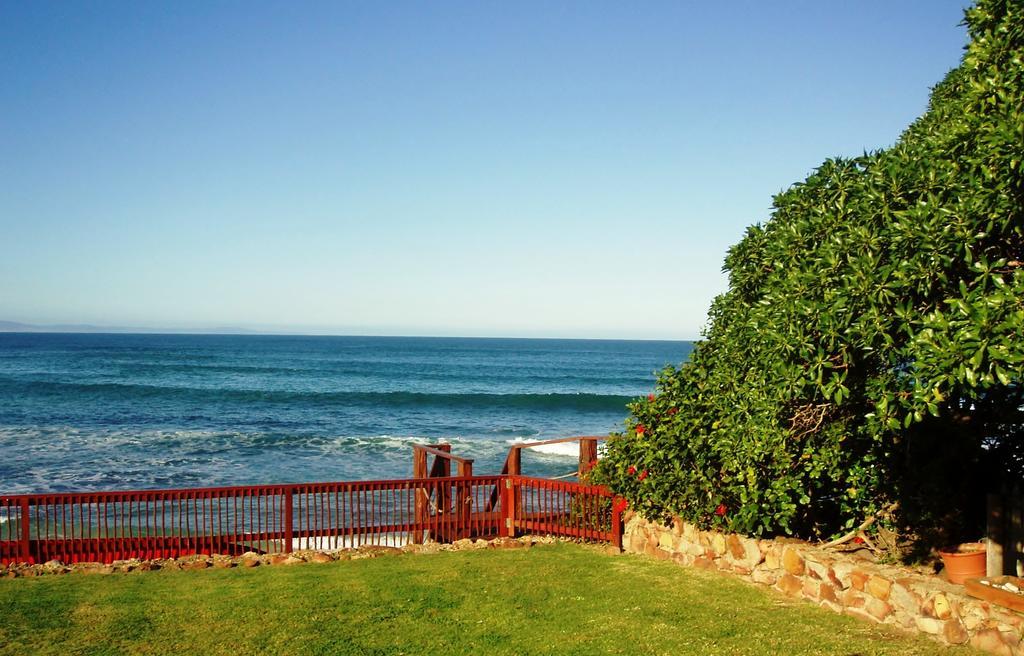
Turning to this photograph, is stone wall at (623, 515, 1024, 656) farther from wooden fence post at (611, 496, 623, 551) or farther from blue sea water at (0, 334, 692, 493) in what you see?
blue sea water at (0, 334, 692, 493)

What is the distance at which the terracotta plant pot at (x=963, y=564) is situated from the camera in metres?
7.56

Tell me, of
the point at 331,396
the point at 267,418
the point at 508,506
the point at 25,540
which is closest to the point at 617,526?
the point at 508,506

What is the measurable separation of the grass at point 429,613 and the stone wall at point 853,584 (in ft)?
0.59

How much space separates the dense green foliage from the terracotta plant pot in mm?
1322

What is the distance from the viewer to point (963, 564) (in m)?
7.58

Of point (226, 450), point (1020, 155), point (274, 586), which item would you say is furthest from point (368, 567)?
point (226, 450)

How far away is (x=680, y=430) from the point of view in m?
10.4

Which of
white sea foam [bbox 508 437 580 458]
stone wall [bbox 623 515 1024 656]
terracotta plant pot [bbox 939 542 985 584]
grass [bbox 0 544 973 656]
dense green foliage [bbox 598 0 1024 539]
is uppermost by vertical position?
dense green foliage [bbox 598 0 1024 539]

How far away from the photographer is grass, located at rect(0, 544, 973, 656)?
7.60m

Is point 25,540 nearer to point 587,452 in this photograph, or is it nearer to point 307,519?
point 307,519

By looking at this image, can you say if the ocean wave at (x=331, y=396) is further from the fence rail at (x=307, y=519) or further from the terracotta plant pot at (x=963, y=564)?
the terracotta plant pot at (x=963, y=564)

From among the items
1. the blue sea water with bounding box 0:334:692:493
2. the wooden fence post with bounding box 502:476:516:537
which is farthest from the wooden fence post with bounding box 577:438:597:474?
the blue sea water with bounding box 0:334:692:493

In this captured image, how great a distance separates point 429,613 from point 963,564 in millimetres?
5153

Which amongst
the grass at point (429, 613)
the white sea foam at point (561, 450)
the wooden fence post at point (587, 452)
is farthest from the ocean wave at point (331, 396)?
the grass at point (429, 613)
